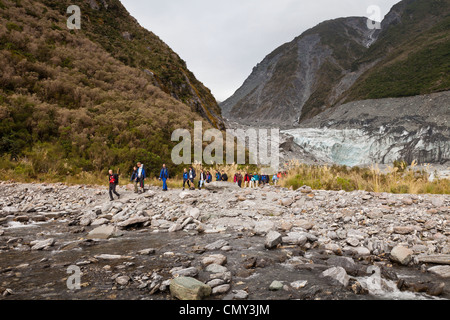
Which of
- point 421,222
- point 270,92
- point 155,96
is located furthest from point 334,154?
point 270,92

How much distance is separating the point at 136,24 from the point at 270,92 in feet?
375

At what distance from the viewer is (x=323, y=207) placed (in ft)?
23.9

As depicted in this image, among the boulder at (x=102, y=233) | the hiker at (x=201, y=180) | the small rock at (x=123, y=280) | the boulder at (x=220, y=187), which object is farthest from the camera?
the hiker at (x=201, y=180)

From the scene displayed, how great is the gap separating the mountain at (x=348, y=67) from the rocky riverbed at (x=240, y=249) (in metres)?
65.9

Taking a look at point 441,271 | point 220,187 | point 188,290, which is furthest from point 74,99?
Answer: point 441,271

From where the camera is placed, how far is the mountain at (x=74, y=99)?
1371 centimetres

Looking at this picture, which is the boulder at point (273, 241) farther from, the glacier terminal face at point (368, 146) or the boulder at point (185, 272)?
the glacier terminal face at point (368, 146)

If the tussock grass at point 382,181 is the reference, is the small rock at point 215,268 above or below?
below

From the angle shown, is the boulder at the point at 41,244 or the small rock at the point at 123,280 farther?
the boulder at the point at 41,244

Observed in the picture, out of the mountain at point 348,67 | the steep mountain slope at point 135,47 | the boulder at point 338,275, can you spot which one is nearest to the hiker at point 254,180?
the boulder at point 338,275

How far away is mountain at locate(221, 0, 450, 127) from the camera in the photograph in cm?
6706

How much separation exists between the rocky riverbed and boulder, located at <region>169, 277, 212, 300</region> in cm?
4

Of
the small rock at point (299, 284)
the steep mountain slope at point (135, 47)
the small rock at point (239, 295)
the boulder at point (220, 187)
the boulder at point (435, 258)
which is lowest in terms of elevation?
the small rock at point (299, 284)

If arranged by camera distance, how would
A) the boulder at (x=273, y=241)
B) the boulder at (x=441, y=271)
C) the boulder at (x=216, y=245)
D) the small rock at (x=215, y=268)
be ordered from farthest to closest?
1. the boulder at (x=216, y=245)
2. the boulder at (x=273, y=241)
3. the small rock at (x=215, y=268)
4. the boulder at (x=441, y=271)
